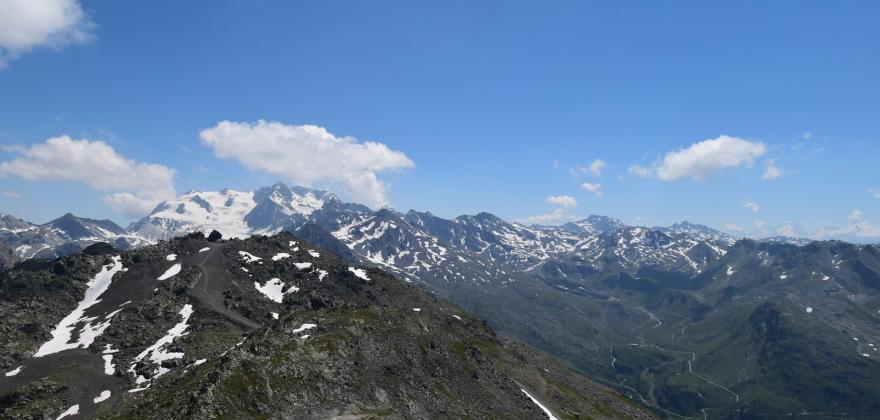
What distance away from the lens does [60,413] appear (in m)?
108

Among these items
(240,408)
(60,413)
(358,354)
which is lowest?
(60,413)

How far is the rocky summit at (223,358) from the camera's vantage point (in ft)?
334

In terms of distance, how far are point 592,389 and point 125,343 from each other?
148 metres

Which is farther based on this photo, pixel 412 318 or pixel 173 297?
pixel 173 297

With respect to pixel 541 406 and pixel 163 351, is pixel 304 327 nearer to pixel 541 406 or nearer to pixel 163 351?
pixel 163 351

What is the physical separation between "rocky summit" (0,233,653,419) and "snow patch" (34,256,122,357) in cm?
50

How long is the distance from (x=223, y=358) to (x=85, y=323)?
258 feet

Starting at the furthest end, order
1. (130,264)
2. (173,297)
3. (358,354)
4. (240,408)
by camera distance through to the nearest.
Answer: (130,264) → (173,297) → (358,354) → (240,408)

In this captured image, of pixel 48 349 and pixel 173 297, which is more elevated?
pixel 173 297

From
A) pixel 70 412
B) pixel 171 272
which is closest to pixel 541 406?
pixel 70 412

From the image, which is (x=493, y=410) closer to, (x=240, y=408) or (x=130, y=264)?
(x=240, y=408)

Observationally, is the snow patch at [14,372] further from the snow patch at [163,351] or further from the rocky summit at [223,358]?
the snow patch at [163,351]

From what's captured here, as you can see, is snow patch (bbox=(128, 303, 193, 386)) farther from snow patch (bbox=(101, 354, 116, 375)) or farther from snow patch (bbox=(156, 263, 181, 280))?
snow patch (bbox=(156, 263, 181, 280))

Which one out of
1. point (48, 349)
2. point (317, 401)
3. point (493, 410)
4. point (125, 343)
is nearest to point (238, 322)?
point (125, 343)
